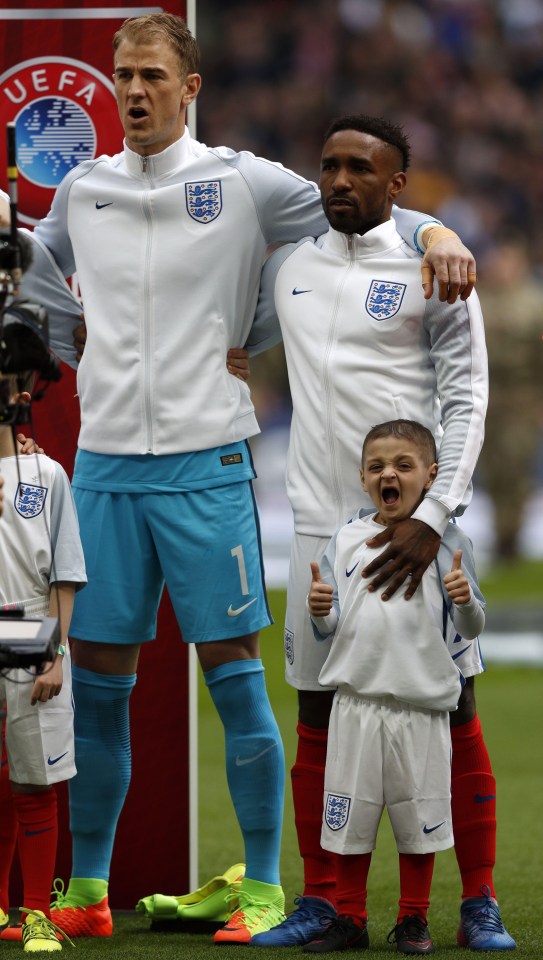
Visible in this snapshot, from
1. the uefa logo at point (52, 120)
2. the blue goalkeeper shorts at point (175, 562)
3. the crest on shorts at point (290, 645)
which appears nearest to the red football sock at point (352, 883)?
the crest on shorts at point (290, 645)

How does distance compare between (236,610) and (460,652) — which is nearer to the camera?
Result: (460,652)

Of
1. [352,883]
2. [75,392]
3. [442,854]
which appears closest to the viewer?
[352,883]

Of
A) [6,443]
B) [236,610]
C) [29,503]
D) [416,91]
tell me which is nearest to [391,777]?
[236,610]

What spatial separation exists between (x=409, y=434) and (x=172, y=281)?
600mm

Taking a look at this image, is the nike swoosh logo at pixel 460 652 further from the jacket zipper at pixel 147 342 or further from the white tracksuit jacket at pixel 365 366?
the jacket zipper at pixel 147 342

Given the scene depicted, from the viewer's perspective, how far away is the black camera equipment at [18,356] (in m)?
2.59

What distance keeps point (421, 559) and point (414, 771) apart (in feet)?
1.32

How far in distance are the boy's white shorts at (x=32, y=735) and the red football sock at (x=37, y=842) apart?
0.16 ft

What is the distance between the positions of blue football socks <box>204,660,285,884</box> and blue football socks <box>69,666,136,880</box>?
23 cm

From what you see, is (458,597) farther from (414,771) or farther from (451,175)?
(451,175)

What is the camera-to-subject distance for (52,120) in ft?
12.5

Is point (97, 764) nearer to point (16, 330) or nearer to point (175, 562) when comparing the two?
point (175, 562)

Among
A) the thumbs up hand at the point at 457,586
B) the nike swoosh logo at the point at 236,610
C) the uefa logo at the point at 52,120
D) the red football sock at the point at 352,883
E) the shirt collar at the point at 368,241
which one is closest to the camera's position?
the thumbs up hand at the point at 457,586

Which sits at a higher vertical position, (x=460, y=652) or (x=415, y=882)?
(x=460, y=652)
